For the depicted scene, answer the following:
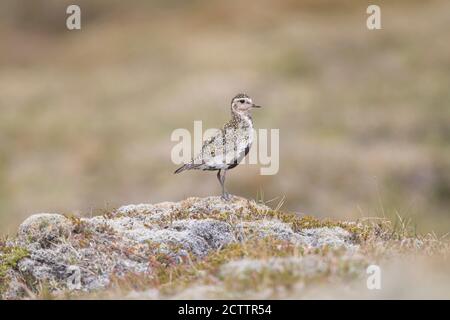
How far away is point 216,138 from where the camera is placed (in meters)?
12.9

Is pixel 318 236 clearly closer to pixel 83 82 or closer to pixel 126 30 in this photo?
pixel 83 82

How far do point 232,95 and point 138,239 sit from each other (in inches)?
1290

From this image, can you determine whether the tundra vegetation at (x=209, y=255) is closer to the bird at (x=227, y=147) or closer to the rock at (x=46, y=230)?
the rock at (x=46, y=230)

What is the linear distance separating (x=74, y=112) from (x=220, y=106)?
978 centimetres

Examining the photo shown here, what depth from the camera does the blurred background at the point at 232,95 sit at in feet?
113

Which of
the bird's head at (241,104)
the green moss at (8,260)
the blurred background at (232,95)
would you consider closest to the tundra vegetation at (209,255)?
the green moss at (8,260)

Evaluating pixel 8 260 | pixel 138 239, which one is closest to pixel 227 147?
pixel 138 239

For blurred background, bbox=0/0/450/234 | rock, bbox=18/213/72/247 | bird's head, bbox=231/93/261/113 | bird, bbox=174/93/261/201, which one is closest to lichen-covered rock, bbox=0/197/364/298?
rock, bbox=18/213/72/247

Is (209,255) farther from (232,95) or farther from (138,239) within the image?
(232,95)

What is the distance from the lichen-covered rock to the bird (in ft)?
1.79

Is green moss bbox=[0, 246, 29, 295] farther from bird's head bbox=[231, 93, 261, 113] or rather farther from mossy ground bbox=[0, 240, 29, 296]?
bird's head bbox=[231, 93, 261, 113]

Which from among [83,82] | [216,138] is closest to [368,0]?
[83,82]

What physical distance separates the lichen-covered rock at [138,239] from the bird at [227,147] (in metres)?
0.55

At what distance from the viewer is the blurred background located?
3431 centimetres
